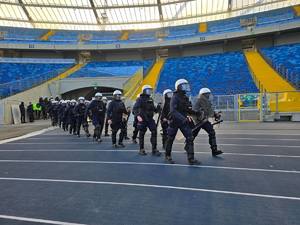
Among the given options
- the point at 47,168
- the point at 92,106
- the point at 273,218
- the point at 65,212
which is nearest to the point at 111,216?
the point at 65,212

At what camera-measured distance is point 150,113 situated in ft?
30.0

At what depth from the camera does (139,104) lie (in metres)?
9.26

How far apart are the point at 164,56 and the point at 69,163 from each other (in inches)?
1502

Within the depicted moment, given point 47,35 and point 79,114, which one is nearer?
point 79,114

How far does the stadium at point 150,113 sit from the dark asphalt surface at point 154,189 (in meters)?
0.03

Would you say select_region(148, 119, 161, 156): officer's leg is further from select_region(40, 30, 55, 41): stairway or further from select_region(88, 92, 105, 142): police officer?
select_region(40, 30, 55, 41): stairway

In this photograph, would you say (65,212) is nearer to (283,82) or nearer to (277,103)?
(277,103)

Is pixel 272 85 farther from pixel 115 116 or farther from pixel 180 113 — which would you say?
pixel 180 113

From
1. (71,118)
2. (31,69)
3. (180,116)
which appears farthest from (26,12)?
(180,116)

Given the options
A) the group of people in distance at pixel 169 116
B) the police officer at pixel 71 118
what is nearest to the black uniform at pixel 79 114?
the police officer at pixel 71 118

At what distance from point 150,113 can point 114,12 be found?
43.0 metres

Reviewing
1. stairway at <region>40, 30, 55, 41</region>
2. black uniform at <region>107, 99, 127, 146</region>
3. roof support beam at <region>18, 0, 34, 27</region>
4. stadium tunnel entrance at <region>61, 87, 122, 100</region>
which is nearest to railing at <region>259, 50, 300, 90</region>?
stadium tunnel entrance at <region>61, 87, 122, 100</region>

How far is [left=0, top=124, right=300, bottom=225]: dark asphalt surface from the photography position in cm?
400

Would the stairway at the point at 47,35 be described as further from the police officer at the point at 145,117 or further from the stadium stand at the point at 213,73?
the police officer at the point at 145,117
